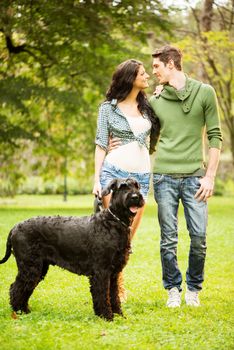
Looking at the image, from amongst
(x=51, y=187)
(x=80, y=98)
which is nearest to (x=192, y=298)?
(x=80, y=98)

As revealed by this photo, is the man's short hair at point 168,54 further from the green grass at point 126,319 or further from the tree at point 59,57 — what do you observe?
the tree at point 59,57

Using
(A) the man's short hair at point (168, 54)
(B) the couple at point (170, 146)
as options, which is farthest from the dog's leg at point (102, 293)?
(A) the man's short hair at point (168, 54)

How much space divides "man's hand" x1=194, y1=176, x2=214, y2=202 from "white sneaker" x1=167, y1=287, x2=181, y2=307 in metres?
0.96

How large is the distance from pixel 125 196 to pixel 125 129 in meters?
1.06

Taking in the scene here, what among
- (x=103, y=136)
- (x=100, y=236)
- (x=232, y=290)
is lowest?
(x=232, y=290)

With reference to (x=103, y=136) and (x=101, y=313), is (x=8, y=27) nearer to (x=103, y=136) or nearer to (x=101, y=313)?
(x=103, y=136)

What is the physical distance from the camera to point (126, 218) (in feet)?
20.0

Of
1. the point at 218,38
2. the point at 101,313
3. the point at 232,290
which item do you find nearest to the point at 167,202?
the point at 101,313

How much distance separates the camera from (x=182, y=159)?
671cm

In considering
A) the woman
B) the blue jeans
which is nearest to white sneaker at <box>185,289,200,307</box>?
the woman

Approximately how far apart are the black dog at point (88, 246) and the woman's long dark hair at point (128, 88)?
3.66ft

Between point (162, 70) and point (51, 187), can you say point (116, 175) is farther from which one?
point (51, 187)

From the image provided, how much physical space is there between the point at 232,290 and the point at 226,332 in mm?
2487

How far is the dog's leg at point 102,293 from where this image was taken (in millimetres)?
6039
